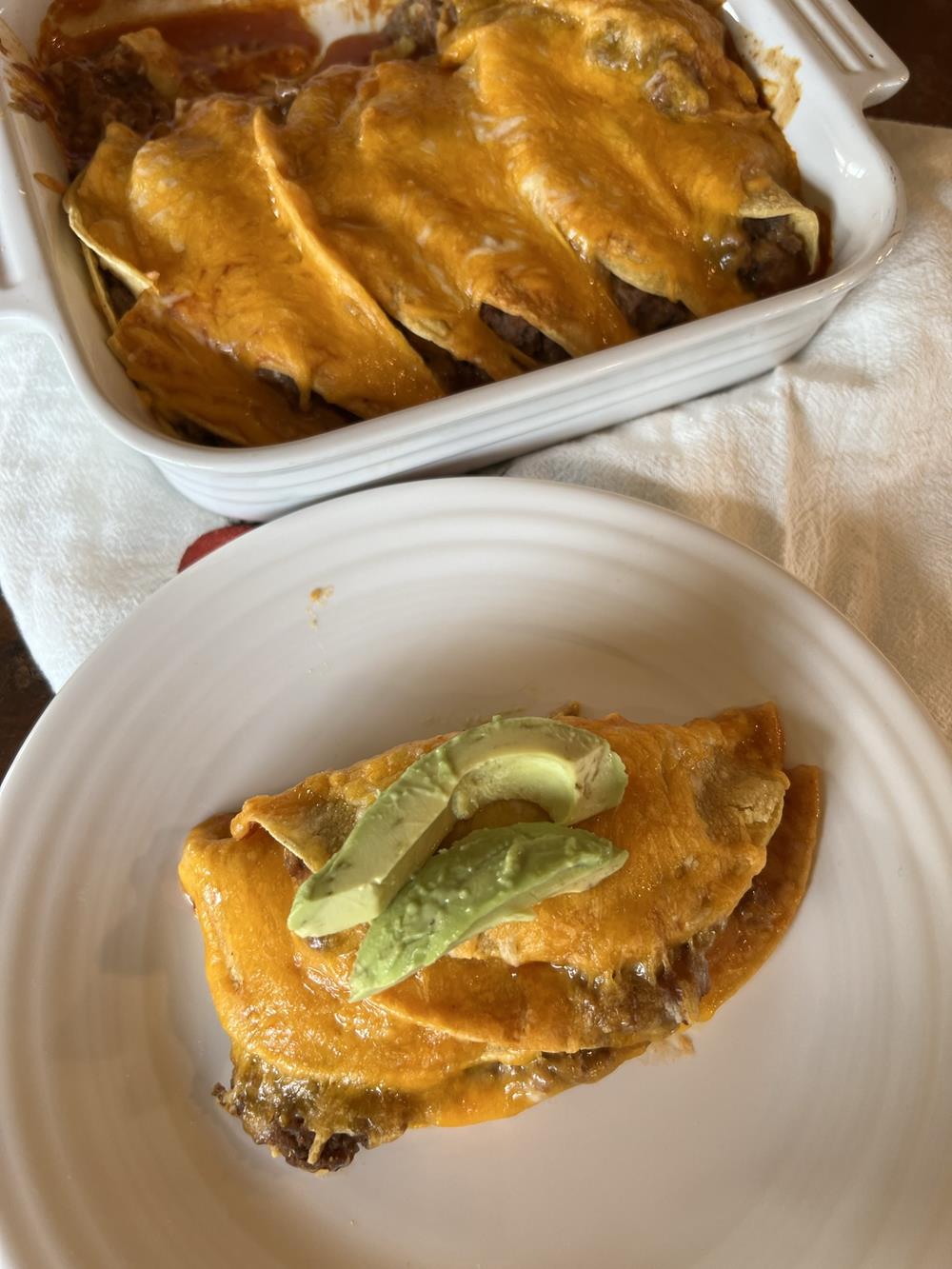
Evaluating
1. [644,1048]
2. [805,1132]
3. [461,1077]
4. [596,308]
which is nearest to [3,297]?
[596,308]

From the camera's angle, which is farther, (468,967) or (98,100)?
(98,100)

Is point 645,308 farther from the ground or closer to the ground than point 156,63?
closer to the ground

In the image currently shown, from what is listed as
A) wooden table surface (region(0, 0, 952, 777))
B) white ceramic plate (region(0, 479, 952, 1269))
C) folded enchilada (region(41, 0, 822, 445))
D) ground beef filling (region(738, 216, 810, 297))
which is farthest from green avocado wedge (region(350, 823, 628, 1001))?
wooden table surface (region(0, 0, 952, 777))

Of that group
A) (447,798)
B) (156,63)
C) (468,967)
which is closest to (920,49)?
(156,63)

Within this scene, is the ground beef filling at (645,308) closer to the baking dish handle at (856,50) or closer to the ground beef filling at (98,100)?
the baking dish handle at (856,50)

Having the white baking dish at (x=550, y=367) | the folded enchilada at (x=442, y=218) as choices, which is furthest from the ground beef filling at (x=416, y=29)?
the white baking dish at (x=550, y=367)

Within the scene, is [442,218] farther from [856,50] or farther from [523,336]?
[856,50]
